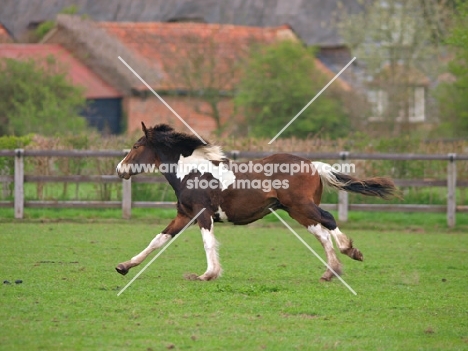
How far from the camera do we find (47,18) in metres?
36.6

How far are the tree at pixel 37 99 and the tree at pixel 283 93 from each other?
20.0 ft

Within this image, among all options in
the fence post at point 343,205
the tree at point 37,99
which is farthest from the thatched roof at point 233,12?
the fence post at point 343,205

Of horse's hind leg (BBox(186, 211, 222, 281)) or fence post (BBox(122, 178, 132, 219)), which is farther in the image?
fence post (BBox(122, 178, 132, 219))

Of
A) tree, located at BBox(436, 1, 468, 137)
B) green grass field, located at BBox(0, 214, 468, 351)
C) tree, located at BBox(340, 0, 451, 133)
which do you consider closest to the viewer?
green grass field, located at BBox(0, 214, 468, 351)

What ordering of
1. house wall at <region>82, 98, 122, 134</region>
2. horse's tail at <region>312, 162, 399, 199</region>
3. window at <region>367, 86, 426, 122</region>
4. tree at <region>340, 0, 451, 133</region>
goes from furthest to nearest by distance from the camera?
house wall at <region>82, 98, 122, 134</region> → window at <region>367, 86, 426, 122</region> → tree at <region>340, 0, 451, 133</region> → horse's tail at <region>312, 162, 399, 199</region>

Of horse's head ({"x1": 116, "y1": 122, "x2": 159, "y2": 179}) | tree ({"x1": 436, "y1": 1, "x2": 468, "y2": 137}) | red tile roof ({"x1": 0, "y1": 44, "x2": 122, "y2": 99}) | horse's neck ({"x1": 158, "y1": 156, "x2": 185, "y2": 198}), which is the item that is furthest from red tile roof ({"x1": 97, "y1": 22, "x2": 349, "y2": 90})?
horse's neck ({"x1": 158, "y1": 156, "x2": 185, "y2": 198})

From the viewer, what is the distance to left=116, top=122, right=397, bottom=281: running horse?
9.94m

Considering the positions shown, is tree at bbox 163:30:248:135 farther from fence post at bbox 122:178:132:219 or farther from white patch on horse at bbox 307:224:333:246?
white patch on horse at bbox 307:224:333:246

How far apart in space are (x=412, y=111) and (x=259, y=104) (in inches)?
256

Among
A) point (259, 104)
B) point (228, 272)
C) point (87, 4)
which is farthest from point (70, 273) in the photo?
point (87, 4)

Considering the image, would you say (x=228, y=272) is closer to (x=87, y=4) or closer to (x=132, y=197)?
(x=132, y=197)

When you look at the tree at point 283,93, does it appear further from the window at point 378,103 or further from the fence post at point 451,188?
the fence post at point 451,188

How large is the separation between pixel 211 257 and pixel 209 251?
0.26 feet

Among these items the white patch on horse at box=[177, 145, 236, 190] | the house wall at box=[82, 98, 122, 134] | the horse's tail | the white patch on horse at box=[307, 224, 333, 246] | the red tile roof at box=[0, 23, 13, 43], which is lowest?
the white patch on horse at box=[307, 224, 333, 246]
